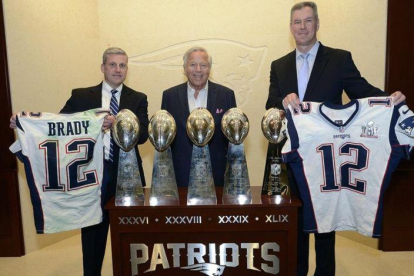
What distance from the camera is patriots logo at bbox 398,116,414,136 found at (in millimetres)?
1803

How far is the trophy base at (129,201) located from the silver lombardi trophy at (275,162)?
68 centimetres

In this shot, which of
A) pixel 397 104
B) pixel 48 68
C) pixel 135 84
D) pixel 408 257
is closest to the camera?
pixel 397 104

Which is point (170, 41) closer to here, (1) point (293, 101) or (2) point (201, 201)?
(1) point (293, 101)

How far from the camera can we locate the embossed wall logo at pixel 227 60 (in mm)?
3918

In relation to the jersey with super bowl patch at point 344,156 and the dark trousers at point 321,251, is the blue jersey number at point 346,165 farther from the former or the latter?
the dark trousers at point 321,251

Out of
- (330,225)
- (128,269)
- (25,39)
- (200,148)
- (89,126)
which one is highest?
(25,39)

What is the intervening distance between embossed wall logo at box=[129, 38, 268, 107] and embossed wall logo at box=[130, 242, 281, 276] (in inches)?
89.2

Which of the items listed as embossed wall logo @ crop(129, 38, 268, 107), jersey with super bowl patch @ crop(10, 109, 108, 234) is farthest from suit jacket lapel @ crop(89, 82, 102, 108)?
embossed wall logo @ crop(129, 38, 268, 107)

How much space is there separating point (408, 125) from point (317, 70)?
0.62 meters

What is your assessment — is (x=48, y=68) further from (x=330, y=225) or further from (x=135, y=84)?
(x=330, y=225)

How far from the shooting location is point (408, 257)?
306 centimetres

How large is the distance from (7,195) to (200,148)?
2156 mm

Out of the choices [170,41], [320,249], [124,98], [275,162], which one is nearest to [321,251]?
[320,249]

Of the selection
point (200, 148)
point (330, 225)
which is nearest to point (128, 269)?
point (200, 148)
